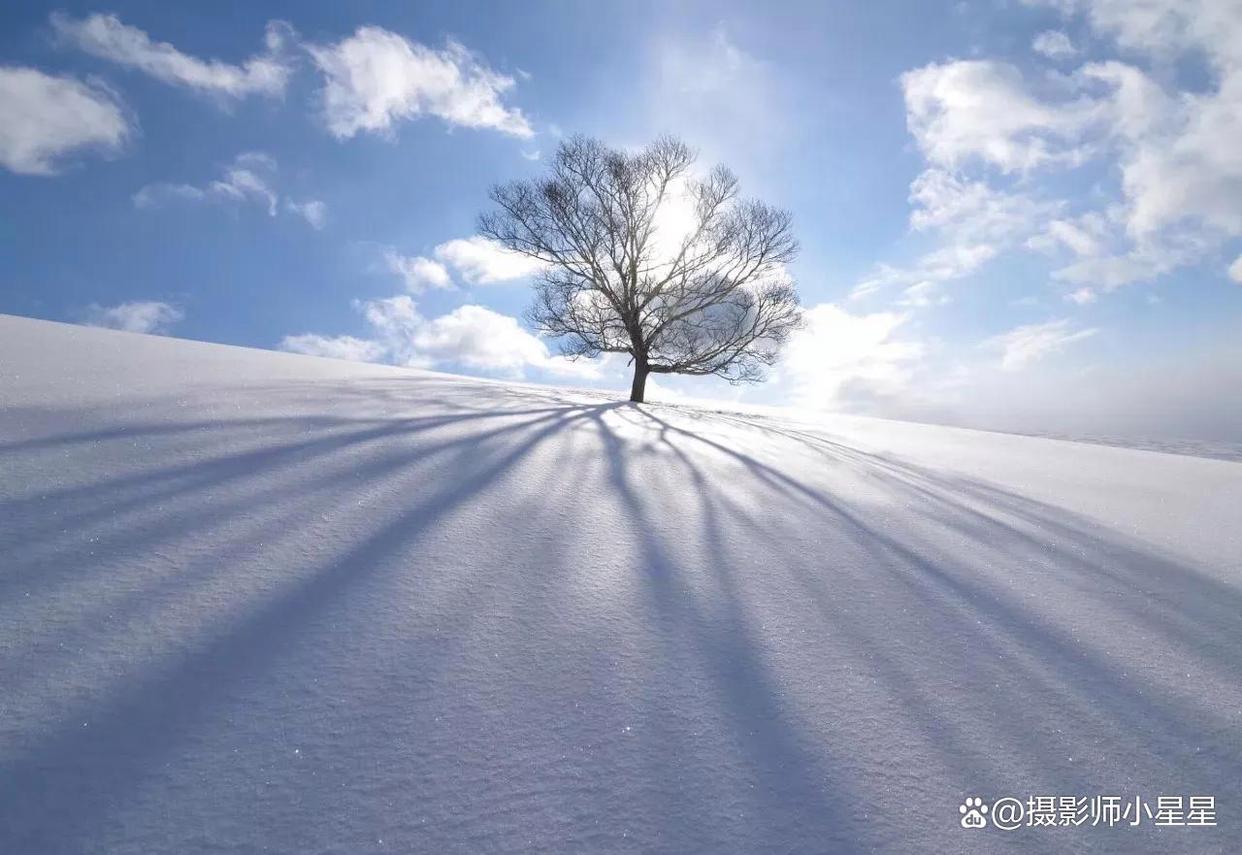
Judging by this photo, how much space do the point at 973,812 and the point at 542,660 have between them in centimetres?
114

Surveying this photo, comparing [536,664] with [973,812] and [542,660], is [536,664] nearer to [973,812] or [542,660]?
[542,660]

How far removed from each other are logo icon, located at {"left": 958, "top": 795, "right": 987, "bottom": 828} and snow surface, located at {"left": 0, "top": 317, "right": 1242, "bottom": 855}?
0.08 ft

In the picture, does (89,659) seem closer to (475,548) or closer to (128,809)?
(128,809)

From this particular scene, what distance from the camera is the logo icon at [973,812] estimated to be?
1273 mm

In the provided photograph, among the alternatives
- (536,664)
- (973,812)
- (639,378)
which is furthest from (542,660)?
(639,378)

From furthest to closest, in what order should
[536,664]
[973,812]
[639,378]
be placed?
[639,378] → [536,664] → [973,812]

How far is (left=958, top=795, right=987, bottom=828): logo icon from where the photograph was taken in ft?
4.18

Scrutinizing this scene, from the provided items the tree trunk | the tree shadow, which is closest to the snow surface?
the tree shadow

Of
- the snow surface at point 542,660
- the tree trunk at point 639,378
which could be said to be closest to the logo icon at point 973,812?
the snow surface at point 542,660

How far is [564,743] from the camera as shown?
52.6 inches

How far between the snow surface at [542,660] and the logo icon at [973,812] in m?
0.02

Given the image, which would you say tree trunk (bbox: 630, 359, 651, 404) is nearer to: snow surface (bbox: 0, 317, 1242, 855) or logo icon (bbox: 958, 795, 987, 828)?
snow surface (bbox: 0, 317, 1242, 855)

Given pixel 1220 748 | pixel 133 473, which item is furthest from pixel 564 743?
pixel 133 473

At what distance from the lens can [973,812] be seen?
1.30m
